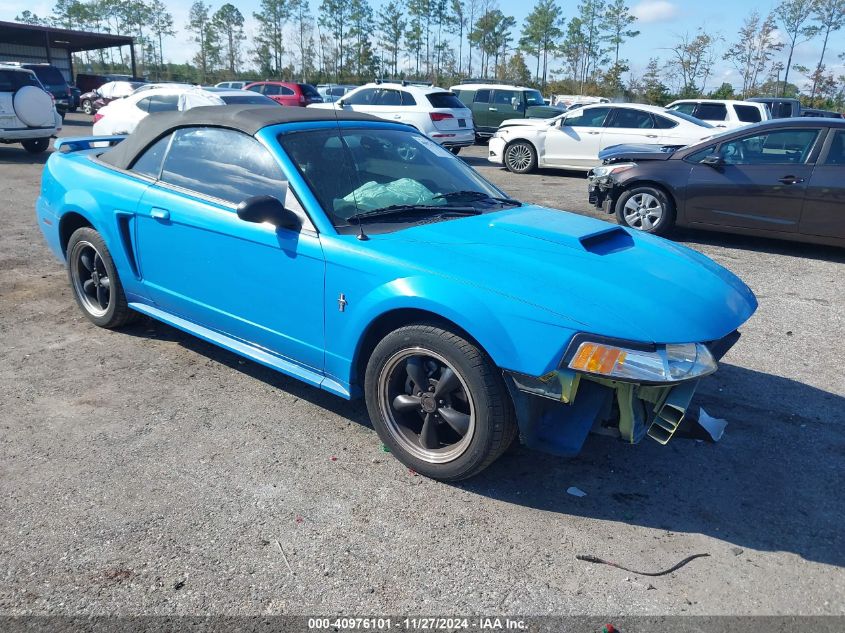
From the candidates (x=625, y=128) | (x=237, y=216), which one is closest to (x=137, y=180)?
(x=237, y=216)

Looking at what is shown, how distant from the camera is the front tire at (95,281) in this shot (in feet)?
15.4

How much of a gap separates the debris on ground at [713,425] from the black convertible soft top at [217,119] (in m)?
2.63

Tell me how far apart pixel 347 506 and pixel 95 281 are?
2959 millimetres

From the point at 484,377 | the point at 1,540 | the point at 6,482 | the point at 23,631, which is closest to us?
the point at 23,631

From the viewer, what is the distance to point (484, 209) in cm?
398

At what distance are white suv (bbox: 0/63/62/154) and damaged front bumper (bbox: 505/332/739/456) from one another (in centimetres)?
1459

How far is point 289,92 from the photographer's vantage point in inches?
940

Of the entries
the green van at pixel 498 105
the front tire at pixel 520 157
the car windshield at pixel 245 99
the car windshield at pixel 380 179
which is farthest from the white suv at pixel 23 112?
the car windshield at pixel 380 179

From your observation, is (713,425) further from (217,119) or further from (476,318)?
(217,119)

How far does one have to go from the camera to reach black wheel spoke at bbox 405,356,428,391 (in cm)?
323

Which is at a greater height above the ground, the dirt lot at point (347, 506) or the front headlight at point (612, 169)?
the front headlight at point (612, 169)

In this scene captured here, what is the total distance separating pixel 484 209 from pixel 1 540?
2.82 m

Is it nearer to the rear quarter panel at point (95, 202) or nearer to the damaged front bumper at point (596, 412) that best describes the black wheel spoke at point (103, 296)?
the rear quarter panel at point (95, 202)

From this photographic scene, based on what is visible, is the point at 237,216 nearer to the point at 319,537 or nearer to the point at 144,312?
the point at 144,312
